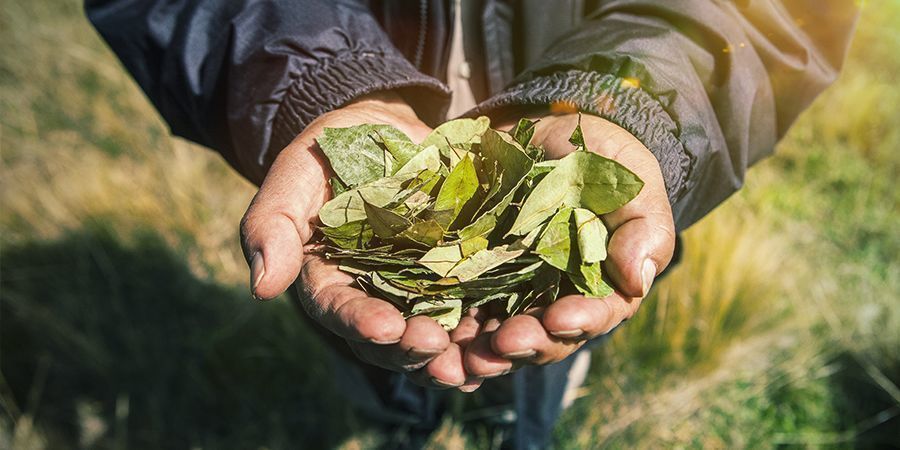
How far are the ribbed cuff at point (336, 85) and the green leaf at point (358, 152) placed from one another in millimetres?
114

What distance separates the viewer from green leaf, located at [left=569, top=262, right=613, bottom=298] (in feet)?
4.13

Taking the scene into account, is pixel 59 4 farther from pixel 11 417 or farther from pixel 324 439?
pixel 324 439

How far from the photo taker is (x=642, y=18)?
5.20 ft

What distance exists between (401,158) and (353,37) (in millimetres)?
339

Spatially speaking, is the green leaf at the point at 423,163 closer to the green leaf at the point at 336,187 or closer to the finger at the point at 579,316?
the green leaf at the point at 336,187

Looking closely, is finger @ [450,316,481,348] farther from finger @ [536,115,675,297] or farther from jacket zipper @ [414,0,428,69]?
jacket zipper @ [414,0,428,69]

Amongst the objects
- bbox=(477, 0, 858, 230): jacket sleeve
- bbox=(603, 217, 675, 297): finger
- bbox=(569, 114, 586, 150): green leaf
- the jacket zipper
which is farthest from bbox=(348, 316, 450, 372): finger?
the jacket zipper

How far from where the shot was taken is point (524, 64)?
1.80 metres

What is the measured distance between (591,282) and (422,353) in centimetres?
34

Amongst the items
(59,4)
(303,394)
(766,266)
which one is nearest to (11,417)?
(303,394)

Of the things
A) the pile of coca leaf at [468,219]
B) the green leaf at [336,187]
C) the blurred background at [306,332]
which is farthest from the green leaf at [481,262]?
the blurred background at [306,332]

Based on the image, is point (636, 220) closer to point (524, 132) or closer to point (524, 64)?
point (524, 132)

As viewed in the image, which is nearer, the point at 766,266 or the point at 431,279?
the point at 431,279

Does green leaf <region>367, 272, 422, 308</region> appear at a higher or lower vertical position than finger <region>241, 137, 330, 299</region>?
lower
